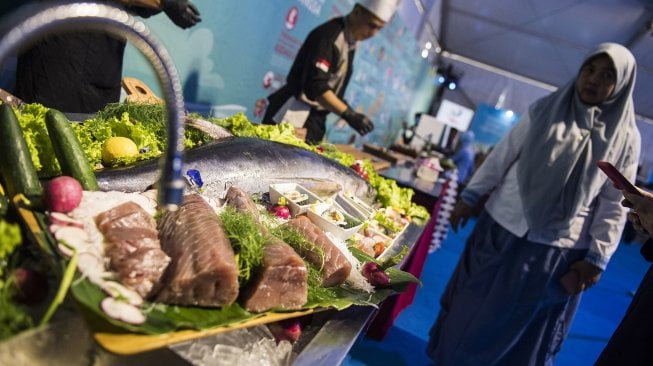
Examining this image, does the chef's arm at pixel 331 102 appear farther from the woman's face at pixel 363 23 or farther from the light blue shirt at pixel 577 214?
the light blue shirt at pixel 577 214

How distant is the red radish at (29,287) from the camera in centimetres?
90

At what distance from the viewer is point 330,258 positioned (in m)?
1.55

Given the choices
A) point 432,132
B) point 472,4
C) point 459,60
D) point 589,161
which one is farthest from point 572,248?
point 459,60

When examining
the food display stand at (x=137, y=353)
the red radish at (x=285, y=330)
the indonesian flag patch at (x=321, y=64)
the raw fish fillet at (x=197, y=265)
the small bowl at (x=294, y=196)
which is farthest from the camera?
the indonesian flag patch at (x=321, y=64)

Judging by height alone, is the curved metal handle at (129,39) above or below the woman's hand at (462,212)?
above

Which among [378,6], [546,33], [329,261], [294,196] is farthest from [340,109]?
[546,33]

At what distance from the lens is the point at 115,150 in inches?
73.1

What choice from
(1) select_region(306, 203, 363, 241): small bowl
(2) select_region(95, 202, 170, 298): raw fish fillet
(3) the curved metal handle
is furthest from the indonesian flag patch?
(3) the curved metal handle

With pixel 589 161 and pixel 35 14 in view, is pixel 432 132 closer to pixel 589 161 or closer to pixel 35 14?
pixel 589 161

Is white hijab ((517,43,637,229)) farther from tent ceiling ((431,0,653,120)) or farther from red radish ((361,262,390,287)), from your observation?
tent ceiling ((431,0,653,120))

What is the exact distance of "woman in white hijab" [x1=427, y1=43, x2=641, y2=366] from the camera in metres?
2.95

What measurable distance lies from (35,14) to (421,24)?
11.9m

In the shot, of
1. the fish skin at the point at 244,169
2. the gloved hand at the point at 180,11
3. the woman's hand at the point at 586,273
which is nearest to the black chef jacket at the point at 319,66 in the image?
the gloved hand at the point at 180,11

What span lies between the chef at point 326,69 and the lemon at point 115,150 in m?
2.64
